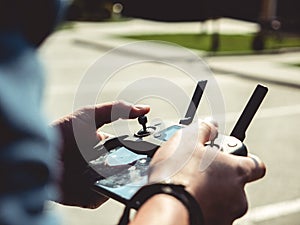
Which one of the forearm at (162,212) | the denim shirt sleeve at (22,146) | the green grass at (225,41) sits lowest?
the green grass at (225,41)

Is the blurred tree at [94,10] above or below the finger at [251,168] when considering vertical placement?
below

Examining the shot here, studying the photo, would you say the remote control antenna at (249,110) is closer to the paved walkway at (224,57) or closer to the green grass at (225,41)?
the paved walkway at (224,57)

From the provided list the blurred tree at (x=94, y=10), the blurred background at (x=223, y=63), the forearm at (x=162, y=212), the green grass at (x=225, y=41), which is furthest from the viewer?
the blurred tree at (x=94, y=10)

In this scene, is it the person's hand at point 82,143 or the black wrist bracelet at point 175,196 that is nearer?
the black wrist bracelet at point 175,196

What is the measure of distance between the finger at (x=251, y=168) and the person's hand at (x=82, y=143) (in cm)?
33

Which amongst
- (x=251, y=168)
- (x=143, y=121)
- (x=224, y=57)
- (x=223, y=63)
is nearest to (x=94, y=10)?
(x=224, y=57)

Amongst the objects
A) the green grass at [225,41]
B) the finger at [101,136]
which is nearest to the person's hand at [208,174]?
the finger at [101,136]

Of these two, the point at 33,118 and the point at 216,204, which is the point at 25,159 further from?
the point at 216,204

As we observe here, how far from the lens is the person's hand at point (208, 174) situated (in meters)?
1.08

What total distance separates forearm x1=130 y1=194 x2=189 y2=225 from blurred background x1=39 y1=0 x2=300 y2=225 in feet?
0.39

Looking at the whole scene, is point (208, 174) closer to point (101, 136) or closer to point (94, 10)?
point (101, 136)

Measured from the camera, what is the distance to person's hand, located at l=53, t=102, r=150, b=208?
138 centimetres

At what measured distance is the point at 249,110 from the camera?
1.26m

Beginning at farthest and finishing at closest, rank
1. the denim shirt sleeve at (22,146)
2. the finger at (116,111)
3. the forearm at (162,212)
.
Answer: the finger at (116,111) < the forearm at (162,212) < the denim shirt sleeve at (22,146)
